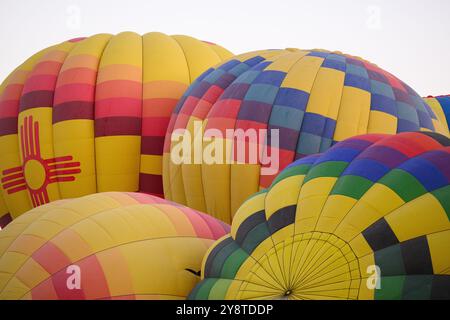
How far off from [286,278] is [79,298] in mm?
1398

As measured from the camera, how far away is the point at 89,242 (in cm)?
627

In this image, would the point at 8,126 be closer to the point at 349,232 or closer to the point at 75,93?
the point at 75,93

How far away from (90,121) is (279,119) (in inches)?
103

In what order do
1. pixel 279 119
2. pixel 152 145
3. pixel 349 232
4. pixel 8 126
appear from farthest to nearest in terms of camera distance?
1. pixel 8 126
2. pixel 152 145
3. pixel 279 119
4. pixel 349 232

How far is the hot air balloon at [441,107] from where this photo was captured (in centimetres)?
1202

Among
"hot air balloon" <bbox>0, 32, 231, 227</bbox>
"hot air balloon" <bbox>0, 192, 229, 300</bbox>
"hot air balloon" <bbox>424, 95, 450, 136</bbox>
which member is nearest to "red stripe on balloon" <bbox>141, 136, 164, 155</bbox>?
"hot air balloon" <bbox>0, 32, 231, 227</bbox>

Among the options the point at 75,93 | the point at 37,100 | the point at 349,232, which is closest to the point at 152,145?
the point at 75,93

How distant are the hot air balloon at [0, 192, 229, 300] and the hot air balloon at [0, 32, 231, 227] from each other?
3.25 meters

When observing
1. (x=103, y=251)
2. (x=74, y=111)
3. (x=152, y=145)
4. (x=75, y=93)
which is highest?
(x=75, y=93)

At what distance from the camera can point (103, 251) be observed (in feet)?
20.4

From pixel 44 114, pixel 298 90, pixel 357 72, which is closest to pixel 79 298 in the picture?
pixel 298 90

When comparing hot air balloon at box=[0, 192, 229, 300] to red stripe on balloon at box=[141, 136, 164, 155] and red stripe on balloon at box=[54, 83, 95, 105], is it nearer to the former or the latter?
red stripe on balloon at box=[141, 136, 164, 155]

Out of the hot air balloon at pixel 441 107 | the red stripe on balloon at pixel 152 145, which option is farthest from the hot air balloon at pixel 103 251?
the hot air balloon at pixel 441 107

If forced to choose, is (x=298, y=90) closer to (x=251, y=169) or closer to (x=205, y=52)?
(x=251, y=169)
